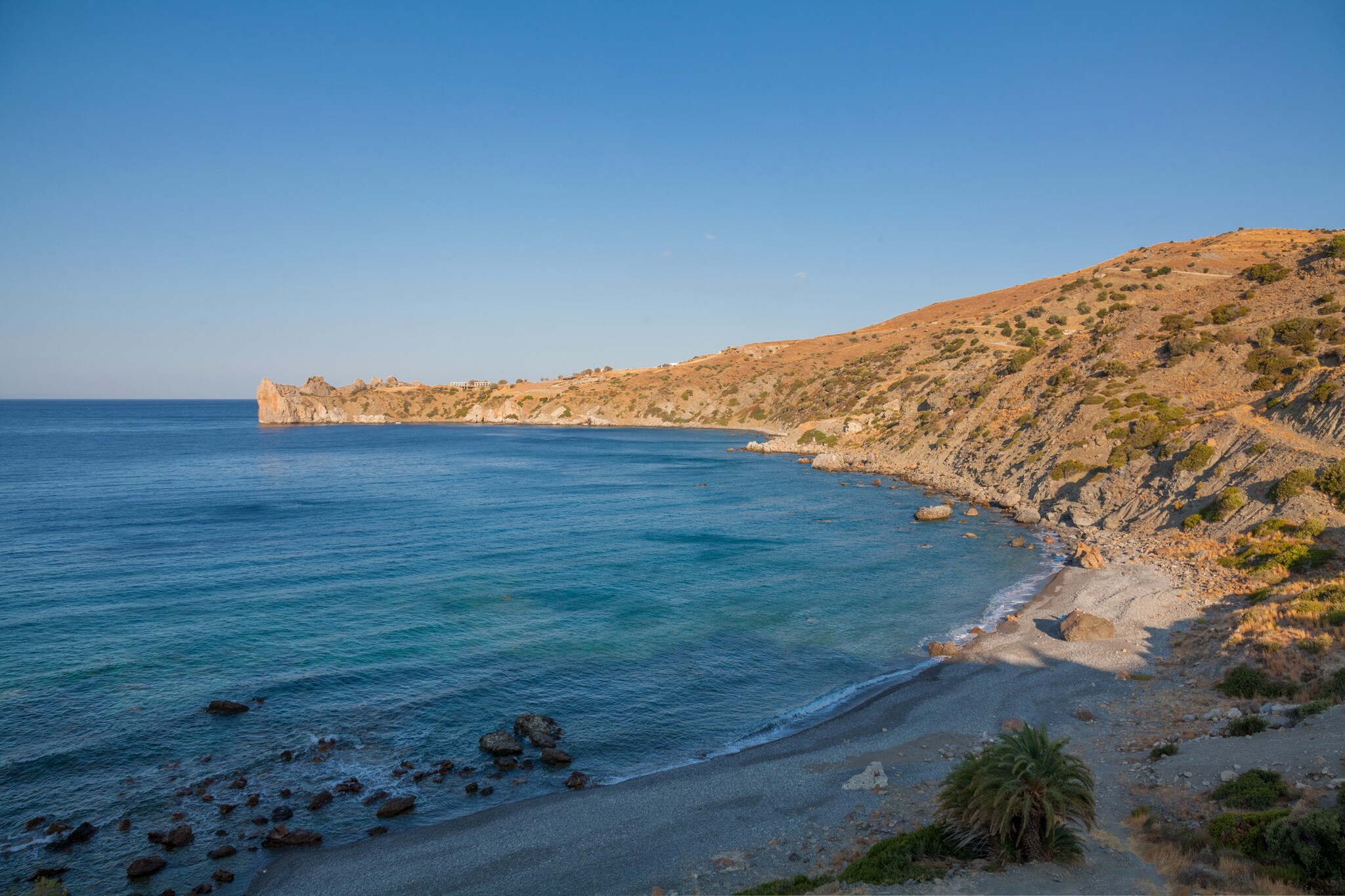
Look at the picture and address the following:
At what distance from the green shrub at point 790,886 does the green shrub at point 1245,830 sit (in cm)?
747

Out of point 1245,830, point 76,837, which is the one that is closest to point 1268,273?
point 1245,830

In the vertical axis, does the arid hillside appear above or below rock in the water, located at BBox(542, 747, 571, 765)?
above

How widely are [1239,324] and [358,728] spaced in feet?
255

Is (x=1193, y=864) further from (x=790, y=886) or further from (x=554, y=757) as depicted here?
(x=554, y=757)

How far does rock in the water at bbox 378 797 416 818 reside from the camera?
64.5ft

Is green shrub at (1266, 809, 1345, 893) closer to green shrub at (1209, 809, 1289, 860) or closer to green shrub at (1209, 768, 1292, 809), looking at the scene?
green shrub at (1209, 809, 1289, 860)

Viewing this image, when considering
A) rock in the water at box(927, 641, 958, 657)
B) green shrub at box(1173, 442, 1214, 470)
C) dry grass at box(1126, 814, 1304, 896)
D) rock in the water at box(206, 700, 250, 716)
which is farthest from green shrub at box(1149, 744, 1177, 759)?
green shrub at box(1173, 442, 1214, 470)

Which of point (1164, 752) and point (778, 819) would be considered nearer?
point (1164, 752)

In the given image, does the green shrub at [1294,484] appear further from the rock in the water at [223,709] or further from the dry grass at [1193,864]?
the rock in the water at [223,709]

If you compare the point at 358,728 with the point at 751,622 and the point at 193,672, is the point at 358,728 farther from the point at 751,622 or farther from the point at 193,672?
the point at 751,622

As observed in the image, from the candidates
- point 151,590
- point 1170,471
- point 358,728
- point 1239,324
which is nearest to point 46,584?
point 151,590

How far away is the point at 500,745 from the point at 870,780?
11.6 meters

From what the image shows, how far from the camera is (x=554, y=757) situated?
2248cm

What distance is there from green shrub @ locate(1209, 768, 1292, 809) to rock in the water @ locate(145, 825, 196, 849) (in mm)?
24813
